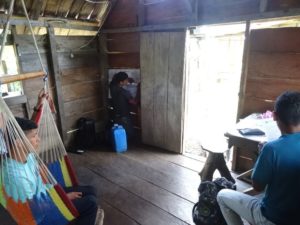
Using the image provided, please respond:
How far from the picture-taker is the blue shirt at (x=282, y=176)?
116 cm

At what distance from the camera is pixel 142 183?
107 inches

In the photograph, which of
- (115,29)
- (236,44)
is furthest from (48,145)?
(236,44)

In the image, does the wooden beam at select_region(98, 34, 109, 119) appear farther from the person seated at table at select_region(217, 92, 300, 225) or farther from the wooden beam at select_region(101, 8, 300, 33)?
the person seated at table at select_region(217, 92, 300, 225)

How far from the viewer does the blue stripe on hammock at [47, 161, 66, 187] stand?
6.62 ft

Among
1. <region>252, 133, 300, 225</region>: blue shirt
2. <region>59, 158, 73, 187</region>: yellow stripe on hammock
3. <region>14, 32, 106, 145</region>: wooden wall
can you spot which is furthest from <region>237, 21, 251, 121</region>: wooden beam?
<region>14, 32, 106, 145</region>: wooden wall

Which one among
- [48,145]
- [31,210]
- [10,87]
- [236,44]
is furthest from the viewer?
[236,44]

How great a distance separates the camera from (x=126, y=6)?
11.7 ft

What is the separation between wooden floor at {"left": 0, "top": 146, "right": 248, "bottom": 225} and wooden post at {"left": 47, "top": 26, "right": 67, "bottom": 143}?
1.65 feet

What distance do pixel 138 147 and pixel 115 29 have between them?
1.92 m

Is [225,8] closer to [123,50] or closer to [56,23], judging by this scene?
[123,50]

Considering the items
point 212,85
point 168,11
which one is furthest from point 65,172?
point 212,85

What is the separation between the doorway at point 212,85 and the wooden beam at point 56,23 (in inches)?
65.6

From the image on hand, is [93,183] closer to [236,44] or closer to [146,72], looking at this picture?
[146,72]

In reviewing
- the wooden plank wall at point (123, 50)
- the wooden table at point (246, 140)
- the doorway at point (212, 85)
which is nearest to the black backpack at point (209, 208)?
the wooden table at point (246, 140)
